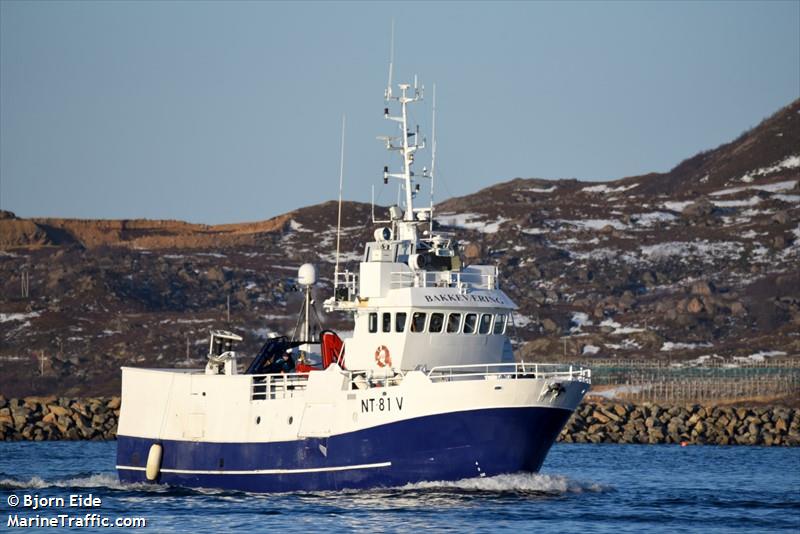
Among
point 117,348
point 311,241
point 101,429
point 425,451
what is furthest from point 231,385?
point 311,241

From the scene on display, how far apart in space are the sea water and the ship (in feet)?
2.01

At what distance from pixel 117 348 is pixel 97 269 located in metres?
17.4

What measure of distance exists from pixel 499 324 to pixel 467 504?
7120 mm

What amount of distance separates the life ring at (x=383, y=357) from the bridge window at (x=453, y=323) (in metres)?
1.70

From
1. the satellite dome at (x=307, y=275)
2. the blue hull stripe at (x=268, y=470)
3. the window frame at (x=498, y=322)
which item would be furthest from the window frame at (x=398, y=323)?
the satellite dome at (x=307, y=275)

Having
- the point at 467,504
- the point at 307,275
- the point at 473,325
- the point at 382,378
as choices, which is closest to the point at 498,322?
the point at 473,325

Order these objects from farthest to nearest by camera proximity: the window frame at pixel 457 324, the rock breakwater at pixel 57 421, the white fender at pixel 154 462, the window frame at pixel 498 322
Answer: the rock breakwater at pixel 57 421 → the white fender at pixel 154 462 → the window frame at pixel 498 322 → the window frame at pixel 457 324

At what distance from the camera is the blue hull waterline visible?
35938 mm

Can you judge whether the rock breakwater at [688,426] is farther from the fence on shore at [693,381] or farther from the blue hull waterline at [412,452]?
the blue hull waterline at [412,452]

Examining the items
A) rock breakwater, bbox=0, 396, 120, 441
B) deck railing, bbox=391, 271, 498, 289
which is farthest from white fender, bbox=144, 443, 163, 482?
rock breakwater, bbox=0, 396, 120, 441

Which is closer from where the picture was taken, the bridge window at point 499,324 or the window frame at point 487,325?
the window frame at point 487,325

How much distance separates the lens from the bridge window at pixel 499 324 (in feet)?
132

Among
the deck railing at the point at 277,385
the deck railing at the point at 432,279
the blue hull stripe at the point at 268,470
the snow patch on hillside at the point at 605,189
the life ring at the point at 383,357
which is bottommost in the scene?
the blue hull stripe at the point at 268,470

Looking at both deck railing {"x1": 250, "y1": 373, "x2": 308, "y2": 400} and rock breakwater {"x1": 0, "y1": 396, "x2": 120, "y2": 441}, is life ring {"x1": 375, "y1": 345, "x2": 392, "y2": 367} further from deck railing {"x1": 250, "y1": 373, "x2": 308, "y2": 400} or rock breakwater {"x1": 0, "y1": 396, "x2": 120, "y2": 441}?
rock breakwater {"x1": 0, "y1": 396, "x2": 120, "y2": 441}
